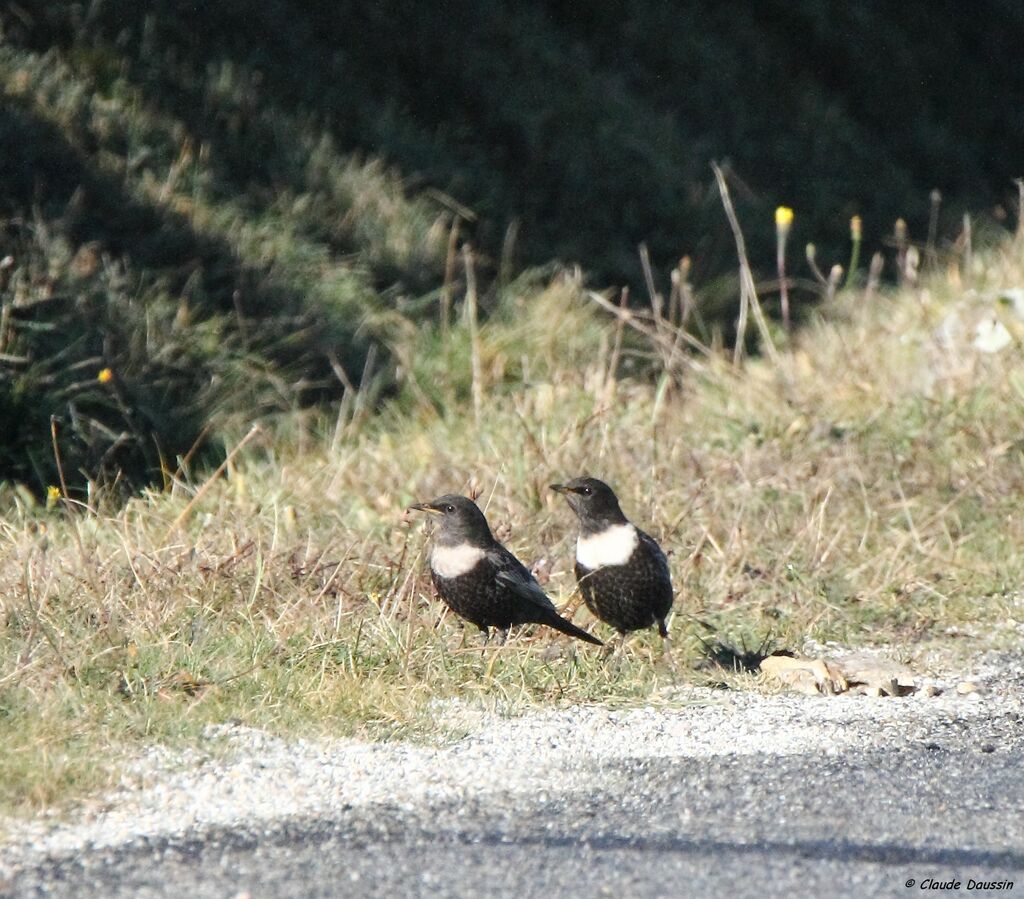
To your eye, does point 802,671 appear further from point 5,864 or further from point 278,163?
point 278,163

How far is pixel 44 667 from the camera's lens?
417 centimetres

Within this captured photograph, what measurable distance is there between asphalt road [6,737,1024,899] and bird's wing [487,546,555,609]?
976 mm

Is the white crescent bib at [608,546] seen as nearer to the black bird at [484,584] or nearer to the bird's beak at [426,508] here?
the black bird at [484,584]

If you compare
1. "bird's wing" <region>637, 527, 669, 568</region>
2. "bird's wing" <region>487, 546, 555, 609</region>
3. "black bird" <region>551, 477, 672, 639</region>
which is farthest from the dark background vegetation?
"bird's wing" <region>637, 527, 669, 568</region>

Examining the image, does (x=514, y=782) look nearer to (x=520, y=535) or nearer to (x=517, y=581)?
(x=517, y=581)

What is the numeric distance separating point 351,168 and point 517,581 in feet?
15.4

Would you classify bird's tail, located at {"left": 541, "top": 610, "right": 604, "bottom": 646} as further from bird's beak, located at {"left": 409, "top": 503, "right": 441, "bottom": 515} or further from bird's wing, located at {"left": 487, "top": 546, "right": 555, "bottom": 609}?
bird's beak, located at {"left": 409, "top": 503, "right": 441, "bottom": 515}

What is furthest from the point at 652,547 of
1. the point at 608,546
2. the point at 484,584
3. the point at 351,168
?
the point at 351,168

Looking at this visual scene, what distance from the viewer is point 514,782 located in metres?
3.62

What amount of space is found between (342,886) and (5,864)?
0.66 m

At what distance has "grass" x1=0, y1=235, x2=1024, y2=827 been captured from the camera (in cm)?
414

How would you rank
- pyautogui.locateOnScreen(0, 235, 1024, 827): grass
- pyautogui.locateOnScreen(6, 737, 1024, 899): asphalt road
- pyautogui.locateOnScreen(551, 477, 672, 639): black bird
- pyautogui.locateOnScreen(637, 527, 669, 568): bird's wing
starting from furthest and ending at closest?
pyautogui.locateOnScreen(637, 527, 669, 568): bird's wing
pyautogui.locateOnScreen(551, 477, 672, 639): black bird
pyautogui.locateOnScreen(0, 235, 1024, 827): grass
pyautogui.locateOnScreen(6, 737, 1024, 899): asphalt road

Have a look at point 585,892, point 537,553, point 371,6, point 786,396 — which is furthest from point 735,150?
point 585,892

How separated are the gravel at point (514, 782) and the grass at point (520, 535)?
16cm
